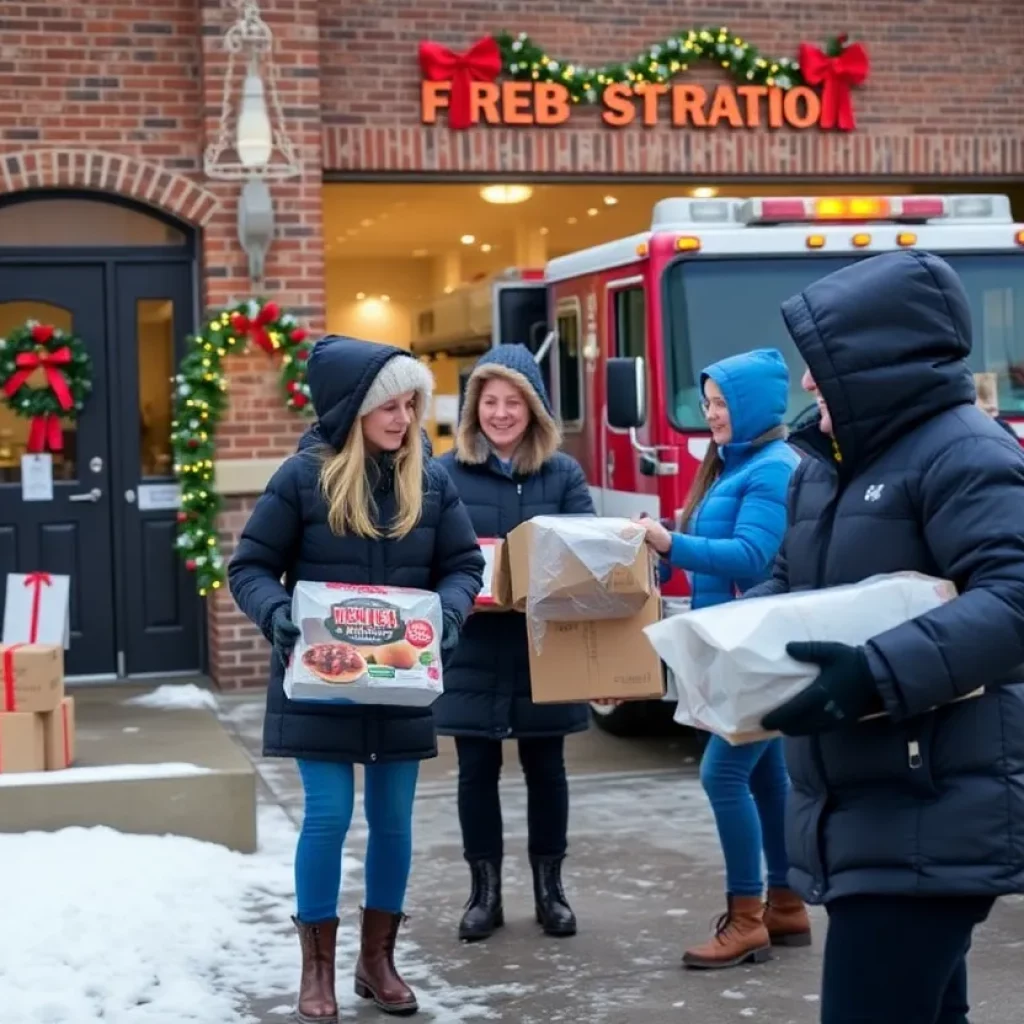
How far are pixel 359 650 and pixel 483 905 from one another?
1540mm

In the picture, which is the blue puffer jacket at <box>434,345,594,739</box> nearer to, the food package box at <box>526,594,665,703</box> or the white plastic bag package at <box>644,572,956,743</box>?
the food package box at <box>526,594,665,703</box>

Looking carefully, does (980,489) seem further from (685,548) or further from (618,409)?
(618,409)

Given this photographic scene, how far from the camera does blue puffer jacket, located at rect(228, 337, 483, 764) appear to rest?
4.89m

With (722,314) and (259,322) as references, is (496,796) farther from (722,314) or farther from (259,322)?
(259,322)

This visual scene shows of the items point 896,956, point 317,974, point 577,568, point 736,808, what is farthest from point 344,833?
point 896,956

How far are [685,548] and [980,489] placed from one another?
2371 millimetres

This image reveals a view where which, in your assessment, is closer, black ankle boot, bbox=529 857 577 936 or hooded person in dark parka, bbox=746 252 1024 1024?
hooded person in dark parka, bbox=746 252 1024 1024

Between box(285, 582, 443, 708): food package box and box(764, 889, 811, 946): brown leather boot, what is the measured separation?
158 centimetres

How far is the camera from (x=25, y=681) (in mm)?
6887

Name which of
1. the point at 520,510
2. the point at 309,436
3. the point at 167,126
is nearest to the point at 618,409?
the point at 520,510

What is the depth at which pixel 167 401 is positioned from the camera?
11.3 meters

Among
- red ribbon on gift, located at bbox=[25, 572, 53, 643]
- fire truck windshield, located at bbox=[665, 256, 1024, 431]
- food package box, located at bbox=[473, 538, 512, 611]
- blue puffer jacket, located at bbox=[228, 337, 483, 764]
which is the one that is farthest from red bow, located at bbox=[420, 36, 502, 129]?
blue puffer jacket, located at bbox=[228, 337, 483, 764]

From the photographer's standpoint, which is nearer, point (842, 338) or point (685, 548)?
point (842, 338)

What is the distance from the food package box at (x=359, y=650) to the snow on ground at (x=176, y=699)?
5.11m
